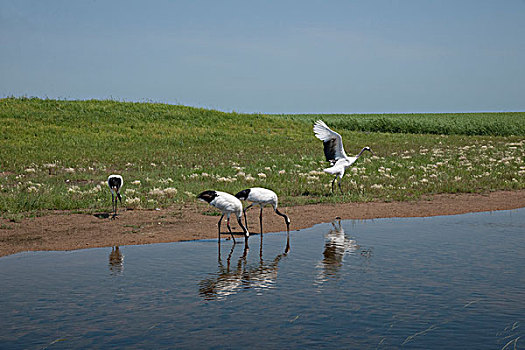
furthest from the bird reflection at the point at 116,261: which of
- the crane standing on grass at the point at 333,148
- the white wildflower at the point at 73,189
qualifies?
the crane standing on grass at the point at 333,148

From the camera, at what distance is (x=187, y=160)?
2852 cm

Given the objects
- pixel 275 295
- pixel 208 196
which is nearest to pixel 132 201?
pixel 208 196

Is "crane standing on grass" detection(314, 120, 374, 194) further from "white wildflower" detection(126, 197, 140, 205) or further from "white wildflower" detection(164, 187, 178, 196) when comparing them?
"white wildflower" detection(126, 197, 140, 205)

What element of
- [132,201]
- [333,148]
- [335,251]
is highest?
[333,148]

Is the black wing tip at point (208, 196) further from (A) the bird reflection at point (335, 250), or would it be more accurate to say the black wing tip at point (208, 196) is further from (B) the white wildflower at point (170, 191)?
(B) the white wildflower at point (170, 191)

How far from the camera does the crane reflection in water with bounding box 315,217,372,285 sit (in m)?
10.2

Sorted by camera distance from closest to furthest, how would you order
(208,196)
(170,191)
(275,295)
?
(275,295), (208,196), (170,191)

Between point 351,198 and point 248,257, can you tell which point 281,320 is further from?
point 351,198

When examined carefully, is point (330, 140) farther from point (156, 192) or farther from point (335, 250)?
point (335, 250)

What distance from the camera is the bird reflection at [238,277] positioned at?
9.07m

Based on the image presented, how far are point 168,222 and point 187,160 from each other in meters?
13.9

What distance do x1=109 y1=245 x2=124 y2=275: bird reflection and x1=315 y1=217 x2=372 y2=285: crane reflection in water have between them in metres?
3.60

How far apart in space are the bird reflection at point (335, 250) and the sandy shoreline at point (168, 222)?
1.14 m

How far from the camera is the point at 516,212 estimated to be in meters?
17.6
